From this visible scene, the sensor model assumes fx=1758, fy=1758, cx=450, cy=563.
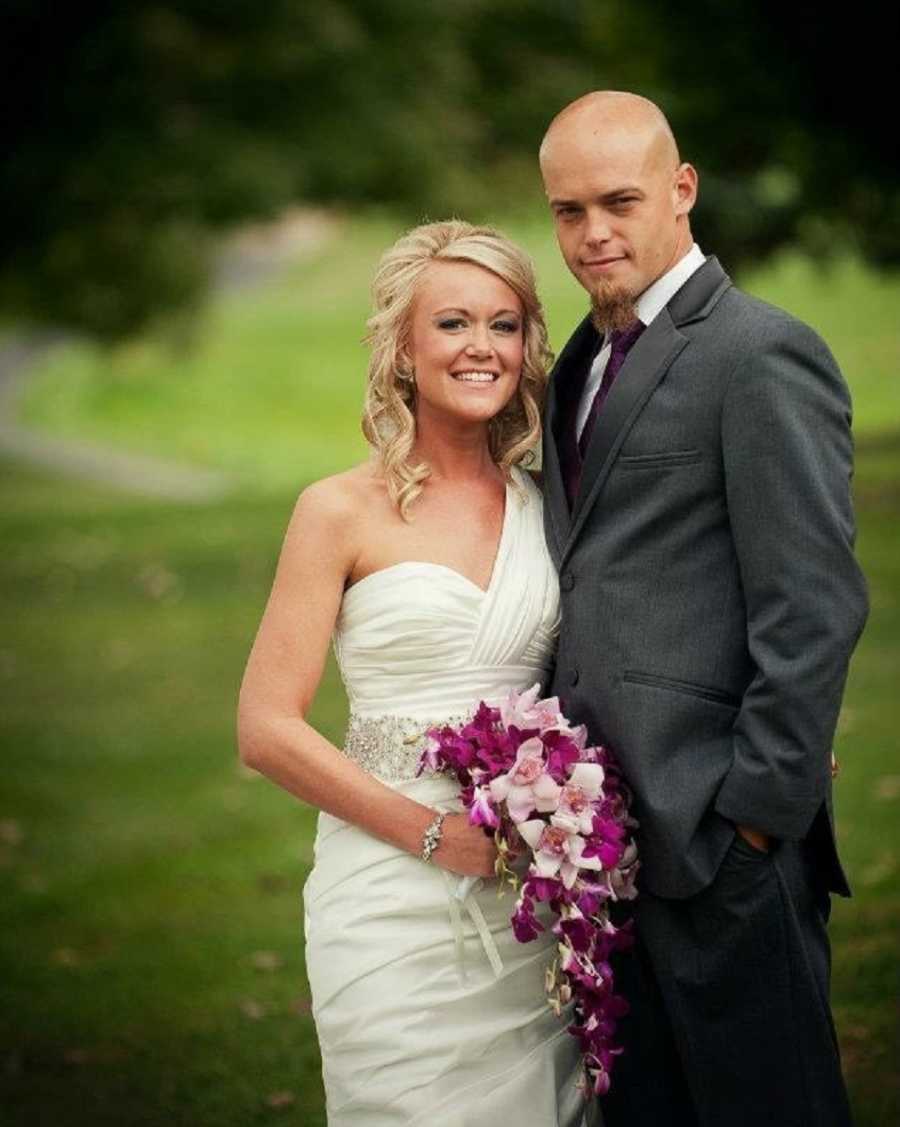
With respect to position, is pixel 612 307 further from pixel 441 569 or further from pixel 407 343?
pixel 441 569

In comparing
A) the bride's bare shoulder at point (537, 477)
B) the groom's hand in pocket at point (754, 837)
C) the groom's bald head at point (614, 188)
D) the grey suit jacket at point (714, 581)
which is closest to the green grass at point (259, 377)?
Result: the bride's bare shoulder at point (537, 477)

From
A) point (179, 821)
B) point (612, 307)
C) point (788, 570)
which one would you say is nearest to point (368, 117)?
point (179, 821)

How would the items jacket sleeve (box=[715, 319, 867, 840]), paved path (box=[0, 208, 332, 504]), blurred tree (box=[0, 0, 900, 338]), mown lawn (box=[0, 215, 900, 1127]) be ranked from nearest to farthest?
jacket sleeve (box=[715, 319, 867, 840]) → mown lawn (box=[0, 215, 900, 1127]) → blurred tree (box=[0, 0, 900, 338]) → paved path (box=[0, 208, 332, 504])

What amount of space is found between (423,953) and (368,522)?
0.92 metres

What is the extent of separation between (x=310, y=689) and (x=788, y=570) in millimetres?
1057

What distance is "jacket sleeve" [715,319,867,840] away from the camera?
3334 mm

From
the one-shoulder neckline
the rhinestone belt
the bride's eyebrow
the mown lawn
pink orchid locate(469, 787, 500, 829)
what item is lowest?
the mown lawn

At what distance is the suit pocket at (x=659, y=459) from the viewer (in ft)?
11.4

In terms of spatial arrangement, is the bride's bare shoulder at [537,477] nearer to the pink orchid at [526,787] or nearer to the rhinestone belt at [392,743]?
the rhinestone belt at [392,743]

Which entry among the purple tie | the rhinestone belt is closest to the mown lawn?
the rhinestone belt

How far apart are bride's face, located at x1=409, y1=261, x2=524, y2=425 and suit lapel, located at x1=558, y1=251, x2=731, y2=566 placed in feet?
0.96

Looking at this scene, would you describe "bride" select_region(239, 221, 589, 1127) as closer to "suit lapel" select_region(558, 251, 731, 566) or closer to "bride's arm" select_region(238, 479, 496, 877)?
"bride's arm" select_region(238, 479, 496, 877)

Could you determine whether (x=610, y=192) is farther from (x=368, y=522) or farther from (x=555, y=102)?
(x=555, y=102)

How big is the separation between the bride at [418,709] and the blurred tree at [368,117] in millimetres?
9698
